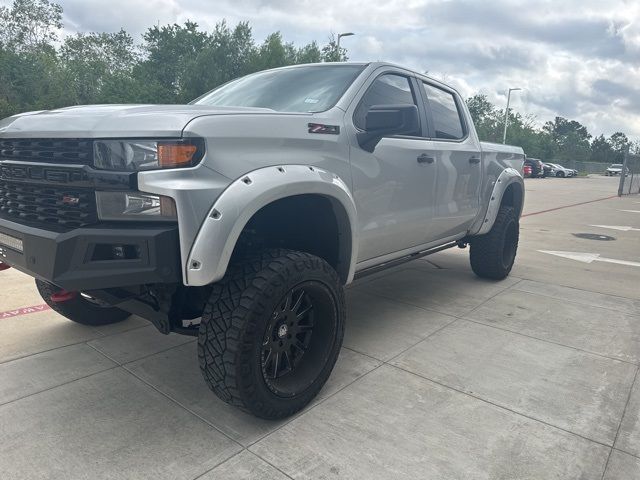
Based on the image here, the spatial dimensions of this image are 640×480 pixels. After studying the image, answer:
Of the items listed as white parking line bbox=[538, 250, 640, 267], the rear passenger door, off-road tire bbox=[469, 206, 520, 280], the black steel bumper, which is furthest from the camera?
white parking line bbox=[538, 250, 640, 267]

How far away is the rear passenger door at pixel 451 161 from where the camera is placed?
392 cm

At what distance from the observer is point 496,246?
5.12m

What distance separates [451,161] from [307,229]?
5.63 ft

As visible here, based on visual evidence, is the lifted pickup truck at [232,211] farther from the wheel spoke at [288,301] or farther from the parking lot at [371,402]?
the parking lot at [371,402]

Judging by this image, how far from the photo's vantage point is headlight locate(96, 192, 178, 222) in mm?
2006

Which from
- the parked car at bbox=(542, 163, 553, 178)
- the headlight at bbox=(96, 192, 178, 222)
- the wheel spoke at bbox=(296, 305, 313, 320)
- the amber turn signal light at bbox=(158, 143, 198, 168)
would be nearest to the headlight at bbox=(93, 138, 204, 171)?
the amber turn signal light at bbox=(158, 143, 198, 168)

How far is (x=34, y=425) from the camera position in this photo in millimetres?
2432

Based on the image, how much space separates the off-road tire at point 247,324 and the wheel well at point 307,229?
312 millimetres

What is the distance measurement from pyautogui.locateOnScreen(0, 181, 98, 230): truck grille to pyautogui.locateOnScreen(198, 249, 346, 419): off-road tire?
675 mm

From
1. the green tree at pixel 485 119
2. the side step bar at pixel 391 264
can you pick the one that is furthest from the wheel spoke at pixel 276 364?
the green tree at pixel 485 119

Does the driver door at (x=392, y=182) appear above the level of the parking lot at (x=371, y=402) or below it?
above

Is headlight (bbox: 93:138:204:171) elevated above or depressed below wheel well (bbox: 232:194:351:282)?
above

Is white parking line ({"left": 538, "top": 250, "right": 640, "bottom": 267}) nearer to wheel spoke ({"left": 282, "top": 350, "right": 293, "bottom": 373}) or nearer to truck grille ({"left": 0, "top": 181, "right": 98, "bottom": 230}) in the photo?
wheel spoke ({"left": 282, "top": 350, "right": 293, "bottom": 373})

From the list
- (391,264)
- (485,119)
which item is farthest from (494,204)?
(485,119)
